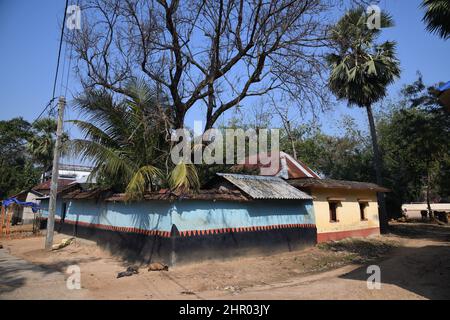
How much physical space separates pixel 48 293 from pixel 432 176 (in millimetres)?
31360

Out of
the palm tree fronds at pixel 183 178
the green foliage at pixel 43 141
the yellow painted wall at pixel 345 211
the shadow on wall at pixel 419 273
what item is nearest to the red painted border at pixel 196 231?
the yellow painted wall at pixel 345 211

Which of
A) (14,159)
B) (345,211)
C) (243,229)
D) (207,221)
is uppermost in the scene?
(14,159)

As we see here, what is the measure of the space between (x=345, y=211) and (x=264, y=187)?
6.39 metres

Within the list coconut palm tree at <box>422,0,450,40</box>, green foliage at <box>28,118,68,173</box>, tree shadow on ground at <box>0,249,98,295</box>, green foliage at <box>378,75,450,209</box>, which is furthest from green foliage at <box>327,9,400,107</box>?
green foliage at <box>28,118,68,173</box>

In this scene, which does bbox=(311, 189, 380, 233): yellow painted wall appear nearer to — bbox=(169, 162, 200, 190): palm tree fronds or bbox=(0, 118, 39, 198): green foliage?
bbox=(169, 162, 200, 190): palm tree fronds

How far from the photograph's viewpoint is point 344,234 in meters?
16.2

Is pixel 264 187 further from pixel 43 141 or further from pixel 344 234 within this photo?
pixel 43 141

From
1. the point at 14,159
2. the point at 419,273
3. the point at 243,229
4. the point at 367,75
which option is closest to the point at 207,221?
the point at 243,229

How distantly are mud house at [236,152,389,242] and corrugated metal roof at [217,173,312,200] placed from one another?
768 millimetres

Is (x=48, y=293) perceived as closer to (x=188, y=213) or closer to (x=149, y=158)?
(x=188, y=213)

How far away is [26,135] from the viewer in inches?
1528

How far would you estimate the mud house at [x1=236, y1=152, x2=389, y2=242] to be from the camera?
48.6ft

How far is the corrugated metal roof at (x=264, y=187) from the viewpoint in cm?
1159
